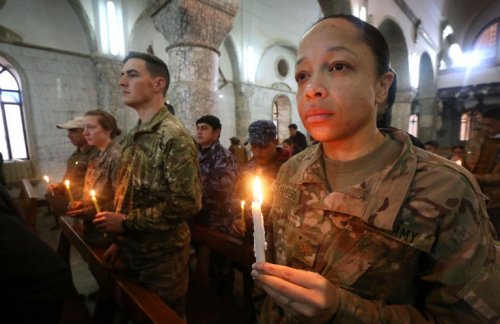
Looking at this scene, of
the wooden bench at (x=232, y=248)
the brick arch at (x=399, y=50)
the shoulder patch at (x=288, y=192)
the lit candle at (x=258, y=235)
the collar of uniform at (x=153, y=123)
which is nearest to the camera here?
the lit candle at (x=258, y=235)

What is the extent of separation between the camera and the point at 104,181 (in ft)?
7.74

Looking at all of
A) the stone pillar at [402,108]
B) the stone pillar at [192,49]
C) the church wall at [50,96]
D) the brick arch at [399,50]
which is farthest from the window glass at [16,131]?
the stone pillar at [402,108]

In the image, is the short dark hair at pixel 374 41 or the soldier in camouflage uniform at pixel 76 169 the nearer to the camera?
the short dark hair at pixel 374 41

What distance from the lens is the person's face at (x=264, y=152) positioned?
2612mm

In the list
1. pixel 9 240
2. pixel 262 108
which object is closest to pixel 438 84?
pixel 262 108

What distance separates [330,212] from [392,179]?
23cm

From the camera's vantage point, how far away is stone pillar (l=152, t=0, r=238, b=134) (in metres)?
3.49

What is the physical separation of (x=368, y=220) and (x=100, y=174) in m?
2.52

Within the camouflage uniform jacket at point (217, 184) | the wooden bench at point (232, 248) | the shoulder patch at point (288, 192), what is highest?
the shoulder patch at point (288, 192)

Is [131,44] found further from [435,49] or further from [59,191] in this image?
[435,49]

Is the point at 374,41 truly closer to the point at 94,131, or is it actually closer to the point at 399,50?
the point at 94,131

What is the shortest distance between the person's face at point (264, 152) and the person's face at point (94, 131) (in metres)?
1.67

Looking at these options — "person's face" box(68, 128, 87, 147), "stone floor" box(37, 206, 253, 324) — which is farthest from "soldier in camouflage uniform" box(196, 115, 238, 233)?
"person's face" box(68, 128, 87, 147)

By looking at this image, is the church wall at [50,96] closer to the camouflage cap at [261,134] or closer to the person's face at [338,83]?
the camouflage cap at [261,134]
